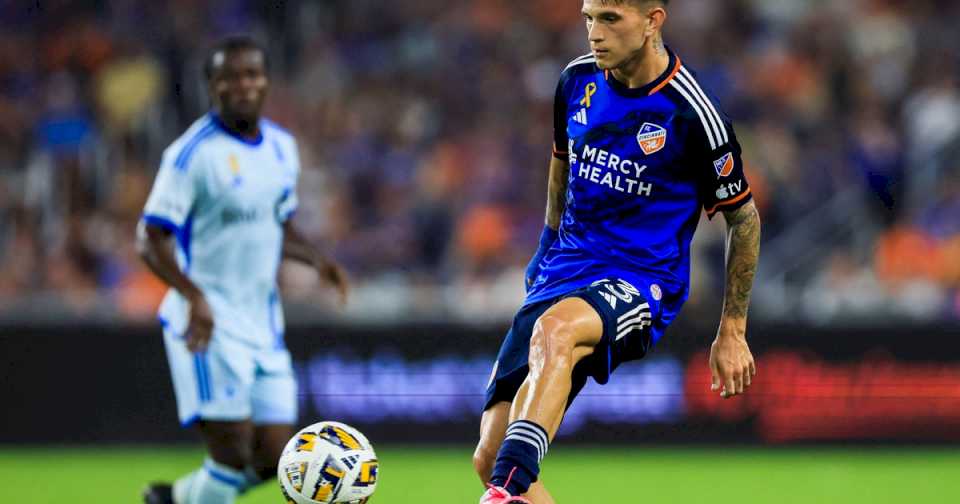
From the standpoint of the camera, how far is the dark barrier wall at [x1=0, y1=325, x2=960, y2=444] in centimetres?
1242

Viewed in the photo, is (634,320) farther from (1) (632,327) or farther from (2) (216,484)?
(2) (216,484)

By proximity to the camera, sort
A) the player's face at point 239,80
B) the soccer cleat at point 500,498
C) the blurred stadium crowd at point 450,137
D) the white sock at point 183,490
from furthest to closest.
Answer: the blurred stadium crowd at point 450,137
the white sock at point 183,490
the player's face at point 239,80
the soccer cleat at point 500,498

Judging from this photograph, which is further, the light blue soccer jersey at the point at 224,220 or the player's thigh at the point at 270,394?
the player's thigh at the point at 270,394

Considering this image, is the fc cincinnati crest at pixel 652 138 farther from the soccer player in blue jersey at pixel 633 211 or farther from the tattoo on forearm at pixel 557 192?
the tattoo on forearm at pixel 557 192

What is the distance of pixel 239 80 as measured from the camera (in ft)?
25.1

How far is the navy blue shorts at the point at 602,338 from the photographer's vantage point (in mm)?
5930

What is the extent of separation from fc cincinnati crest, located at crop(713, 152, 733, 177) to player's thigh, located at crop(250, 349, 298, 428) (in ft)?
9.42

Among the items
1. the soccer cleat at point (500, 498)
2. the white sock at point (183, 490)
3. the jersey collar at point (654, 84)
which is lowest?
the white sock at point (183, 490)

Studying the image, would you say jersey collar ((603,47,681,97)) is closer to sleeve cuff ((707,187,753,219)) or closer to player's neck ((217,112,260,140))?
sleeve cuff ((707,187,753,219))

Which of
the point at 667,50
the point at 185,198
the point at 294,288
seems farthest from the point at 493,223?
the point at 667,50

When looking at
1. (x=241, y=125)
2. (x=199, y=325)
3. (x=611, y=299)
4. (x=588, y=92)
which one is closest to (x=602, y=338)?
(x=611, y=299)

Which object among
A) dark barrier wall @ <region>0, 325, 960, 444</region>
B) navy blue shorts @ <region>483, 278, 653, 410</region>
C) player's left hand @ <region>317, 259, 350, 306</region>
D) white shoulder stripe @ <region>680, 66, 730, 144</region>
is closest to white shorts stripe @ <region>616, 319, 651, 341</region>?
navy blue shorts @ <region>483, 278, 653, 410</region>


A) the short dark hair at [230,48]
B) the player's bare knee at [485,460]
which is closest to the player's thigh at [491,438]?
the player's bare knee at [485,460]

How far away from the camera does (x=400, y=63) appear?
52.3 ft
